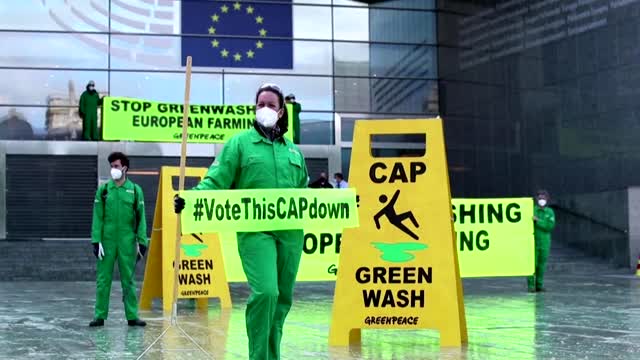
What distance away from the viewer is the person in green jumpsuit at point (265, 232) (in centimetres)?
562

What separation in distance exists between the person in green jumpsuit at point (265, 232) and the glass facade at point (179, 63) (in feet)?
78.5

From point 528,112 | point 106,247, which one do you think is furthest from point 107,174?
point 106,247

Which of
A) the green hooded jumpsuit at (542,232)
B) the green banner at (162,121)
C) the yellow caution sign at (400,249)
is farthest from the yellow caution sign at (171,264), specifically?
the green hooded jumpsuit at (542,232)

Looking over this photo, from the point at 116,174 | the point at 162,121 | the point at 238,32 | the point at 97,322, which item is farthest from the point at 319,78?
the point at 97,322

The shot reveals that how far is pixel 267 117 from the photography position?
587cm

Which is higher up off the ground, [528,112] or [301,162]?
[528,112]

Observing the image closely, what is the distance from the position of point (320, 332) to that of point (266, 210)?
→ 355 cm

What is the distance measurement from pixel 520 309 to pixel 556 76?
50.7 ft

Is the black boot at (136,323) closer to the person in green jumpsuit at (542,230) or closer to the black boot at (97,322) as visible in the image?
the black boot at (97,322)

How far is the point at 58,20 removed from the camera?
96.1 feet

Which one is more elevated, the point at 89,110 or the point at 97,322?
the point at 89,110

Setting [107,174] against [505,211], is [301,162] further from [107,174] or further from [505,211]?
[107,174]

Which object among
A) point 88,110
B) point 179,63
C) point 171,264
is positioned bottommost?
point 171,264

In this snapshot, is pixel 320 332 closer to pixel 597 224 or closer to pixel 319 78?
pixel 597 224
